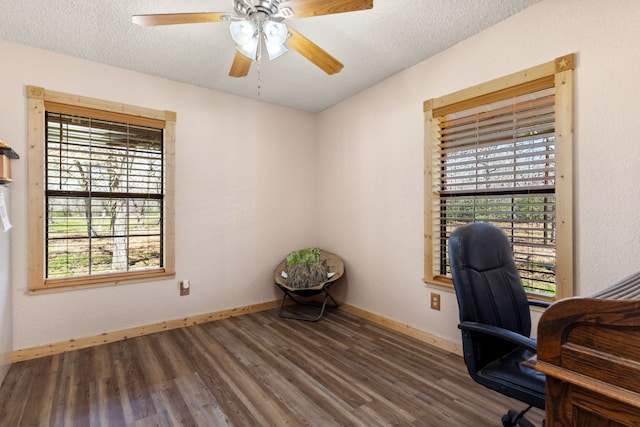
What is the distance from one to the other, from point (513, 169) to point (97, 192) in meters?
3.44

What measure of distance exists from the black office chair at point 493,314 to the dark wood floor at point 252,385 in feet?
1.72

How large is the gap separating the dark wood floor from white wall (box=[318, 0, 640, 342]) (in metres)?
0.62

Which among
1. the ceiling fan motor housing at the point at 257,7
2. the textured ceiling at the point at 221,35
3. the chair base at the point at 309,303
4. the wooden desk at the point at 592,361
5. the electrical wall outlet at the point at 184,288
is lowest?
the chair base at the point at 309,303

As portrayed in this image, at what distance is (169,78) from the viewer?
10.3 ft

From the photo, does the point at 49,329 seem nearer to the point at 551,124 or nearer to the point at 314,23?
the point at 314,23

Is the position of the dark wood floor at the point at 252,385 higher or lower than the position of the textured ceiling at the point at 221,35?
lower

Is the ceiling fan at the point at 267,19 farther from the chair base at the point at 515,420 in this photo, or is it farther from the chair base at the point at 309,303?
the chair base at the point at 309,303

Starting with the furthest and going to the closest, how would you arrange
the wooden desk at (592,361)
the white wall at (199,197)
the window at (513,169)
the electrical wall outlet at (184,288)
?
the electrical wall outlet at (184,288) < the white wall at (199,197) < the window at (513,169) < the wooden desk at (592,361)

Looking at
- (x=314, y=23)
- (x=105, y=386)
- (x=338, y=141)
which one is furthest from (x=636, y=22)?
(x=105, y=386)

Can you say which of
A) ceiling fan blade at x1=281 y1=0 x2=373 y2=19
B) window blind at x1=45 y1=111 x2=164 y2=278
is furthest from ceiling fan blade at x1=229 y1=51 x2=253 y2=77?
window blind at x1=45 y1=111 x2=164 y2=278

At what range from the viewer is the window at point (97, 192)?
2582 mm

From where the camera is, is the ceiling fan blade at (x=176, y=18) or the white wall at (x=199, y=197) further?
the white wall at (x=199, y=197)

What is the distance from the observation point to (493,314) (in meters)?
1.54

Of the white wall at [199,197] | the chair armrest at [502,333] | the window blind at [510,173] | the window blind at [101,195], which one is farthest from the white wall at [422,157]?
the window blind at [101,195]
